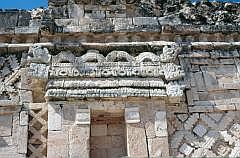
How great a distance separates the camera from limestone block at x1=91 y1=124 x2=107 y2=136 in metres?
7.80

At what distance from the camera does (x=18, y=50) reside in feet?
28.4

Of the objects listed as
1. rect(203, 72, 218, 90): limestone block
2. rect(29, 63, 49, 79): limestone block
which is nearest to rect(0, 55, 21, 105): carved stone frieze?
rect(29, 63, 49, 79): limestone block

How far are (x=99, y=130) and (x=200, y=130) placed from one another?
5.79 feet

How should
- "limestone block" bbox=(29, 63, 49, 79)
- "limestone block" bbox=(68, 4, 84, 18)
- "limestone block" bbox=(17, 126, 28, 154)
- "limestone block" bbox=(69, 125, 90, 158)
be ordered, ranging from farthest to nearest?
1. "limestone block" bbox=(68, 4, 84, 18)
2. "limestone block" bbox=(29, 63, 49, 79)
3. "limestone block" bbox=(17, 126, 28, 154)
4. "limestone block" bbox=(69, 125, 90, 158)

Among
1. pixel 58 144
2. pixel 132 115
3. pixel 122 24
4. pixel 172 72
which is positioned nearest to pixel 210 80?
pixel 172 72

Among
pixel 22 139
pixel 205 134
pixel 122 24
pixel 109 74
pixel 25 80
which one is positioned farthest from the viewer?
pixel 122 24

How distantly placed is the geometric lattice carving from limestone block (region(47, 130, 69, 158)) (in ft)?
1.00

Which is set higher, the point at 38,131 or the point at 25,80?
the point at 25,80

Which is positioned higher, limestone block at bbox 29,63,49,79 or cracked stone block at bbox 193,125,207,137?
limestone block at bbox 29,63,49,79

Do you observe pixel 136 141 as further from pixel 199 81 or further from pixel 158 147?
pixel 199 81

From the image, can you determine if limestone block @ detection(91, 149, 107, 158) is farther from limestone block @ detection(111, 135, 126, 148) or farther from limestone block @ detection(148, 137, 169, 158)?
limestone block @ detection(148, 137, 169, 158)

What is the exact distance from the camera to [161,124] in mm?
7578

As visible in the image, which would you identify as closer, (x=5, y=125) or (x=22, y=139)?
(x=22, y=139)

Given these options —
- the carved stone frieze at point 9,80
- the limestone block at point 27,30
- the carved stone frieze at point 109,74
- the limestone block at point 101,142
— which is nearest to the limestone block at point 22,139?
the carved stone frieze at point 9,80
